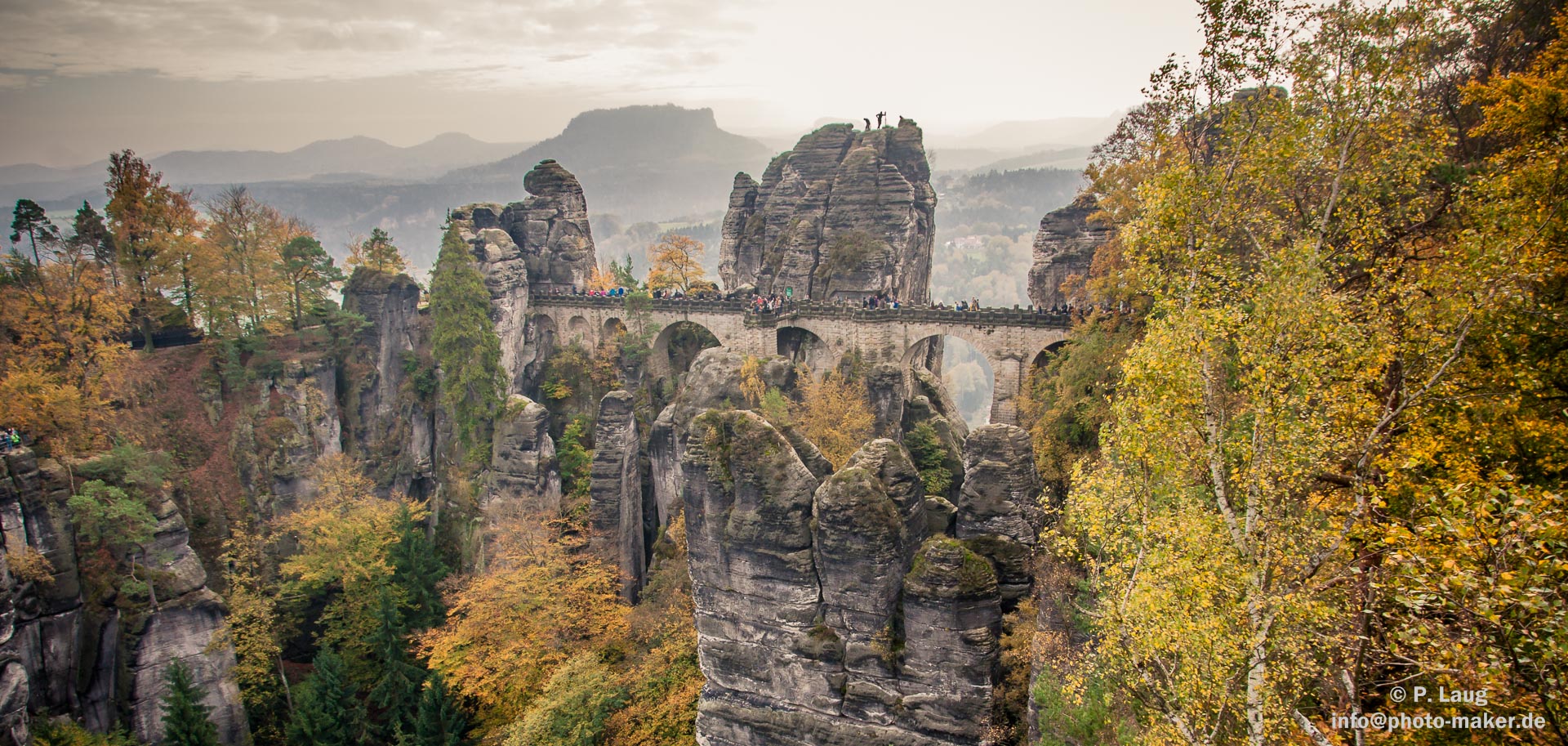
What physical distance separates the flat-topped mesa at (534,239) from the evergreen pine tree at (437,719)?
21010 mm

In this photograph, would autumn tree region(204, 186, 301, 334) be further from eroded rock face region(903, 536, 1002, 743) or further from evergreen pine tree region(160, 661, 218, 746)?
eroded rock face region(903, 536, 1002, 743)

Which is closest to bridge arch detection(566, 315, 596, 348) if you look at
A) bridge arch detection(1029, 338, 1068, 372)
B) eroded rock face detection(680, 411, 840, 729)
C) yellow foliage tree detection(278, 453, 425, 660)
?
yellow foliage tree detection(278, 453, 425, 660)

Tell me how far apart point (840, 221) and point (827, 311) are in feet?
25.2

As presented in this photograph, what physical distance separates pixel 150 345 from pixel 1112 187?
1599 inches

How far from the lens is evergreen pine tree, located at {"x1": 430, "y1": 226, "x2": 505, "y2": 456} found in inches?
1348

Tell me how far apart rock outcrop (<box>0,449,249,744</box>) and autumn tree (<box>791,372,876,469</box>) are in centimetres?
2248

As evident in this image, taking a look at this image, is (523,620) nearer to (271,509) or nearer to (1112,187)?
(271,509)

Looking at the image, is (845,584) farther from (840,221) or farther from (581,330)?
(581,330)

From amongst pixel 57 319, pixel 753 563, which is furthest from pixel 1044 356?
pixel 57 319

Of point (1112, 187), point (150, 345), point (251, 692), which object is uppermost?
point (1112, 187)

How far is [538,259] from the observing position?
44750 mm

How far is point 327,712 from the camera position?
23000 mm

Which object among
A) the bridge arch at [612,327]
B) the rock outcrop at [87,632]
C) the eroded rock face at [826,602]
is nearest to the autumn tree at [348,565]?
the rock outcrop at [87,632]

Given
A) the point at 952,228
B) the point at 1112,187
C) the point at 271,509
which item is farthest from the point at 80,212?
the point at 952,228
